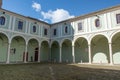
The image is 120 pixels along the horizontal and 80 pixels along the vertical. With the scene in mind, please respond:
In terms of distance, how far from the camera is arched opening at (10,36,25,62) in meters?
20.8

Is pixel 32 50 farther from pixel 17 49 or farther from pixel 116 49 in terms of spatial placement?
pixel 116 49

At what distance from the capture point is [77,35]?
2003 centimetres

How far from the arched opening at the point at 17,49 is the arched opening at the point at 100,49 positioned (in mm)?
12792

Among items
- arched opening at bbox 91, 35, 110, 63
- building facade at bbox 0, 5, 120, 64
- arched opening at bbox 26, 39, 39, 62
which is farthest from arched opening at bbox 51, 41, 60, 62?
arched opening at bbox 91, 35, 110, 63

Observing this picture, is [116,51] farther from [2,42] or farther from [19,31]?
[2,42]

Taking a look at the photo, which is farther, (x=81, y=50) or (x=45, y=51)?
(x=45, y=51)

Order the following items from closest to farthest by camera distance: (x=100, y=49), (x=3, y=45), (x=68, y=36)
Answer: (x=3, y=45)
(x=100, y=49)
(x=68, y=36)

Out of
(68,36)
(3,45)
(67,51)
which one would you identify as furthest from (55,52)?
(3,45)

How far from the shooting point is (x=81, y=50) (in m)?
22.5

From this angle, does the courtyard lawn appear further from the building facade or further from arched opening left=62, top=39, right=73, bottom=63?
arched opening left=62, top=39, right=73, bottom=63

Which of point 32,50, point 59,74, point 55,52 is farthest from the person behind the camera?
point 55,52

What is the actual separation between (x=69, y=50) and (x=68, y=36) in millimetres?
3913

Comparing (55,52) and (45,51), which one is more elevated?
(45,51)

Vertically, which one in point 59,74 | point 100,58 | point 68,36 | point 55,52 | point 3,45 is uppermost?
point 68,36
